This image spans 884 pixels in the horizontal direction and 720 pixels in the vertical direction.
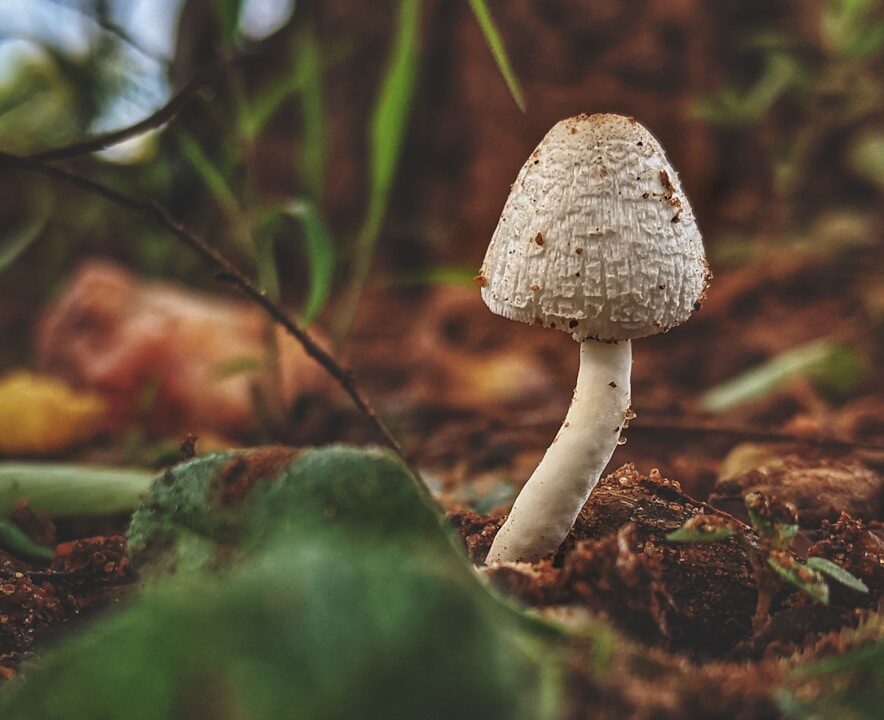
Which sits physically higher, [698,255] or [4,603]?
[698,255]

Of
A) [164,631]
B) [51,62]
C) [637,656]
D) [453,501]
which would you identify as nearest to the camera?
[164,631]

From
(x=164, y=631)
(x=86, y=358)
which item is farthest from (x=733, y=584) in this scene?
(x=86, y=358)

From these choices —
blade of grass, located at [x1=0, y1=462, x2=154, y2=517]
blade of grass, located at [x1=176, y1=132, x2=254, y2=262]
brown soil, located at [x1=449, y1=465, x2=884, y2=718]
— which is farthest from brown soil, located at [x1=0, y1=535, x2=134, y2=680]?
blade of grass, located at [x1=176, y1=132, x2=254, y2=262]

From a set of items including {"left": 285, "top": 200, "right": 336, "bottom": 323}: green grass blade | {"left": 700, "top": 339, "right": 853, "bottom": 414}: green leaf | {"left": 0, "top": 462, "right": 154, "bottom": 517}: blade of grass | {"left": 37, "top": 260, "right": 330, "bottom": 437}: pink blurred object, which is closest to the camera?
{"left": 0, "top": 462, "right": 154, "bottom": 517}: blade of grass

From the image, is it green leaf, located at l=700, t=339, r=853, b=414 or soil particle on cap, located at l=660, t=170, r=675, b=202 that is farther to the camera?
green leaf, located at l=700, t=339, r=853, b=414

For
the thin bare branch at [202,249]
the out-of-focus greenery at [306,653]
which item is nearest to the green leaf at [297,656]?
the out-of-focus greenery at [306,653]

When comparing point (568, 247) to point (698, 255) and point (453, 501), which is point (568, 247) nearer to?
point (698, 255)

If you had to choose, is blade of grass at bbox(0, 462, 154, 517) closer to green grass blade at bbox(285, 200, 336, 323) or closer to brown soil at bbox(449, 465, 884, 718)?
green grass blade at bbox(285, 200, 336, 323)
